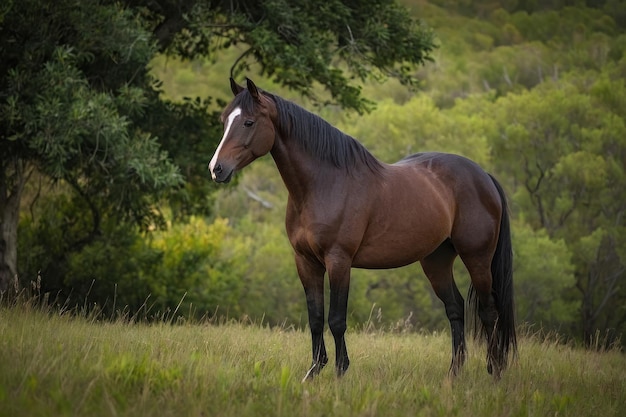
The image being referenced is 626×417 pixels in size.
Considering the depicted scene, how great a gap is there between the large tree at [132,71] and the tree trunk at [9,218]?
2 cm

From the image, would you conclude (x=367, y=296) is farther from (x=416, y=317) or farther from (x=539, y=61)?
(x=539, y=61)

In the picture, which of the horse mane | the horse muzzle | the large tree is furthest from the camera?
the large tree

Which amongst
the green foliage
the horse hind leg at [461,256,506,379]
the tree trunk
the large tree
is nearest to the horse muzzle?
the horse hind leg at [461,256,506,379]

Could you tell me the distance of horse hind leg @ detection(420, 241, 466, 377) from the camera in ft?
24.0

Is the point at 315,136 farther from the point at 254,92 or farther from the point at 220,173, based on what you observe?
the point at 220,173

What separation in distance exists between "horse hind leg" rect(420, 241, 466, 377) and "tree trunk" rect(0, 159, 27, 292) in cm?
840

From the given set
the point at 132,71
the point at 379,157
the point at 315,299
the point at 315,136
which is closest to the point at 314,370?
the point at 315,299

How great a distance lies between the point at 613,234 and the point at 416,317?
10496 mm

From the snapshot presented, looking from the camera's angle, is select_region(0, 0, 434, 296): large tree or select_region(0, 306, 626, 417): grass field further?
select_region(0, 0, 434, 296): large tree

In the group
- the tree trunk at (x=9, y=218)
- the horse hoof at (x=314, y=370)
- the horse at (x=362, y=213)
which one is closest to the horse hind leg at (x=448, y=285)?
the horse at (x=362, y=213)

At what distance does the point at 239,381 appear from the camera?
16.2 feet

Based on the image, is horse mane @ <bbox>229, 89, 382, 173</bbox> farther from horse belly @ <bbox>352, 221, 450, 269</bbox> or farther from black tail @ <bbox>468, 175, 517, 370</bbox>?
black tail @ <bbox>468, 175, 517, 370</bbox>

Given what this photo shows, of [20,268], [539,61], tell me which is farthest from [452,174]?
[539,61]

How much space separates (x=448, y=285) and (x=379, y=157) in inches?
1237
